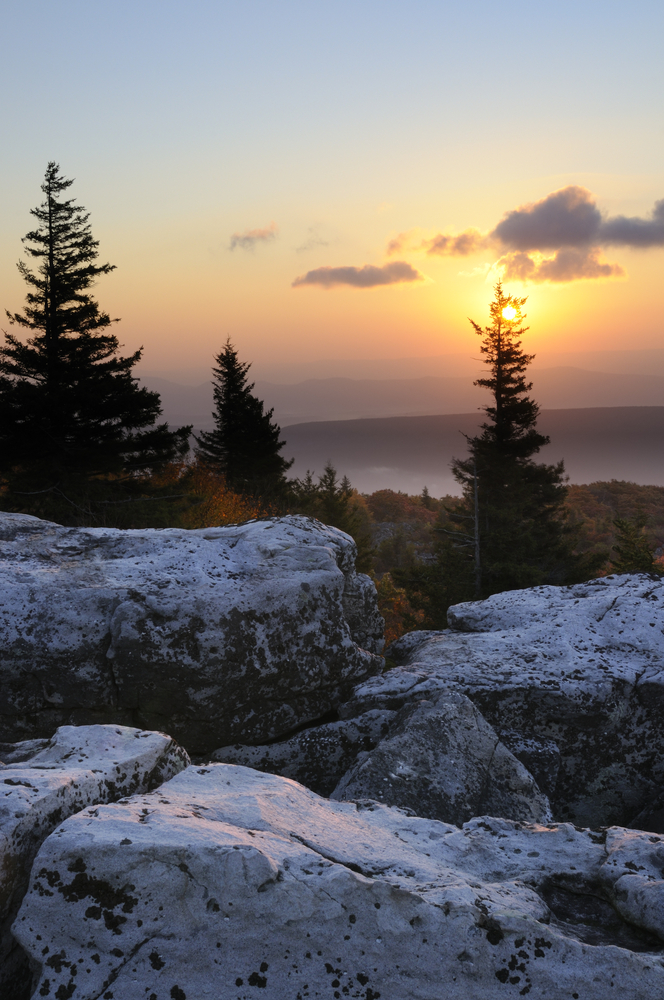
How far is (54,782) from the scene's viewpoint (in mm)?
4168

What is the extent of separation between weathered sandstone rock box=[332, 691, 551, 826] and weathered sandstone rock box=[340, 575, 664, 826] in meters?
1.18

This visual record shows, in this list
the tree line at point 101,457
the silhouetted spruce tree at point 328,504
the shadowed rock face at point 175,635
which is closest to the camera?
the shadowed rock face at point 175,635

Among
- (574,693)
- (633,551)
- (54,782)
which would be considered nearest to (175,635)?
(54,782)

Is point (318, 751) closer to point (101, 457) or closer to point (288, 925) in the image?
point (288, 925)

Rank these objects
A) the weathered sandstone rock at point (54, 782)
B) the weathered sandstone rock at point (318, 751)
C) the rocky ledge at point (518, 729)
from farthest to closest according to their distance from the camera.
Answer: the weathered sandstone rock at point (318, 751), the rocky ledge at point (518, 729), the weathered sandstone rock at point (54, 782)

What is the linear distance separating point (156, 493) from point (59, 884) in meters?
28.8

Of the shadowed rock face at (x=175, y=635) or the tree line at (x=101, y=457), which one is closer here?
the shadowed rock face at (x=175, y=635)

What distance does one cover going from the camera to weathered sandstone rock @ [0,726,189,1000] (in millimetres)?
3592

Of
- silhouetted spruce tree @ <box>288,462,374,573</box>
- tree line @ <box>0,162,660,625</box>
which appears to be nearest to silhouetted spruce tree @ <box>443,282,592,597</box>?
tree line @ <box>0,162,660,625</box>

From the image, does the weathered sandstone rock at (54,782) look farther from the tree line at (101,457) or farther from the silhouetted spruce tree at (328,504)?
the silhouetted spruce tree at (328,504)

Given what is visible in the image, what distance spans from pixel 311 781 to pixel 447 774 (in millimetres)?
2218

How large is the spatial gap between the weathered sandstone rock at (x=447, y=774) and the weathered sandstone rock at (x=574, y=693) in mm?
1182

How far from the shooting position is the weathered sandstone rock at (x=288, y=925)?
328 centimetres

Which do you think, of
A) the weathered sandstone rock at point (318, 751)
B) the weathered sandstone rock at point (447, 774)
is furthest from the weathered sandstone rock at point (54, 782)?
the weathered sandstone rock at point (318, 751)
